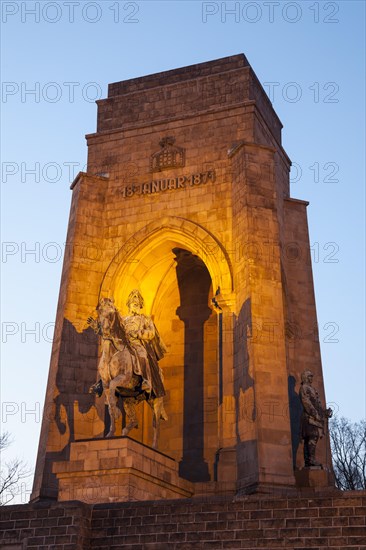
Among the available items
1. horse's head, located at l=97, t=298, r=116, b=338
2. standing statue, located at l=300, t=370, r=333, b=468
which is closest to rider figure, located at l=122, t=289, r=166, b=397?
horse's head, located at l=97, t=298, r=116, b=338

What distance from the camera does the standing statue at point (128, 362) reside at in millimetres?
15766

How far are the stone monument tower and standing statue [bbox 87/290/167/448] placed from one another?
3.99 ft

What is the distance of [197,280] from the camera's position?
897 inches

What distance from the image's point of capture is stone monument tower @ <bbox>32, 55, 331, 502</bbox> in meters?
16.9

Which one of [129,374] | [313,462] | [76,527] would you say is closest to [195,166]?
[129,374]

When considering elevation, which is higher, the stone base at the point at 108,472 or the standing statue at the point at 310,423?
the standing statue at the point at 310,423

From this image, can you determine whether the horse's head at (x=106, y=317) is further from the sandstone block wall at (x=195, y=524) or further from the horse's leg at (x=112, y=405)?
the sandstone block wall at (x=195, y=524)

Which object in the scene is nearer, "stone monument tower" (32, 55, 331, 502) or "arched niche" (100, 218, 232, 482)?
"stone monument tower" (32, 55, 331, 502)

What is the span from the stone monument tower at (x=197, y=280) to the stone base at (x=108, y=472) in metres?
0.08

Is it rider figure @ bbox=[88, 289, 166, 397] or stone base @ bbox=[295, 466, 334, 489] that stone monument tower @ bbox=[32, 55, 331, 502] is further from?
rider figure @ bbox=[88, 289, 166, 397]

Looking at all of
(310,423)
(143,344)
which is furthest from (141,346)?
(310,423)

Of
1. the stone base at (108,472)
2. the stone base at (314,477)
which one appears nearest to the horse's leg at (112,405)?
the stone base at (108,472)

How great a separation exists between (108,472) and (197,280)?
9085mm

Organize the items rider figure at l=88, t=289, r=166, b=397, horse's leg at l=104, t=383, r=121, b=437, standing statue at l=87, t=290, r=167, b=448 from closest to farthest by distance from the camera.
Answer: horse's leg at l=104, t=383, r=121, b=437 → standing statue at l=87, t=290, r=167, b=448 → rider figure at l=88, t=289, r=166, b=397
